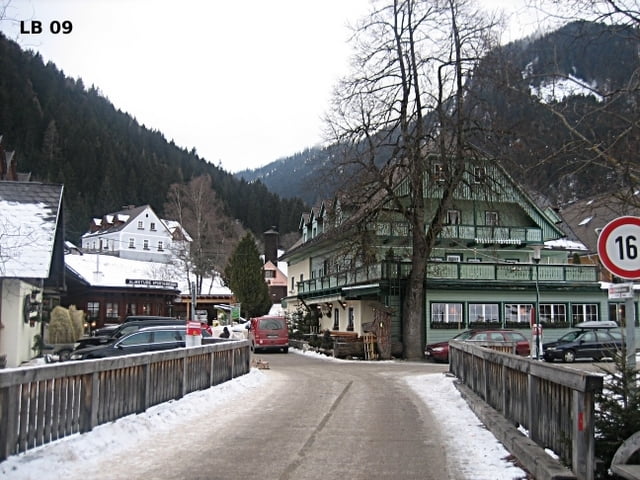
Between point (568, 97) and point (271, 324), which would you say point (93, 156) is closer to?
point (271, 324)

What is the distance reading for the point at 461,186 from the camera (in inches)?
1297

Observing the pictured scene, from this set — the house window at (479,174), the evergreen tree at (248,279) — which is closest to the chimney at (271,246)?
the evergreen tree at (248,279)

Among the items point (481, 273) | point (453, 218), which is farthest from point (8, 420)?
point (453, 218)

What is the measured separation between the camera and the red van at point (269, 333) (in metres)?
38.2

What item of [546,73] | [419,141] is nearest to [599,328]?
[419,141]

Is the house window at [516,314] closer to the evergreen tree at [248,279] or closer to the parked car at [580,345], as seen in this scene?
the parked car at [580,345]

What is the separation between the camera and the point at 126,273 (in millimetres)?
72500

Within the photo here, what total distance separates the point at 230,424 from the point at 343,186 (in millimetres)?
20960

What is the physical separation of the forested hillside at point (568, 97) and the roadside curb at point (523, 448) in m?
3.87

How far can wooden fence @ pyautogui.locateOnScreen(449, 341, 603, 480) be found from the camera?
6445 millimetres

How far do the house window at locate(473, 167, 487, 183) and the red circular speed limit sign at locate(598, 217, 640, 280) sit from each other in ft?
78.4

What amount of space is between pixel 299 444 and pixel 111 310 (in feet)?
166

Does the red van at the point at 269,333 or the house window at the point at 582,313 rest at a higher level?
the house window at the point at 582,313

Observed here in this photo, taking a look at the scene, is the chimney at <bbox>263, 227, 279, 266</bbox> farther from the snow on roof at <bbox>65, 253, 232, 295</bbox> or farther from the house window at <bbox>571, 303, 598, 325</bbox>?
the house window at <bbox>571, 303, 598, 325</bbox>
